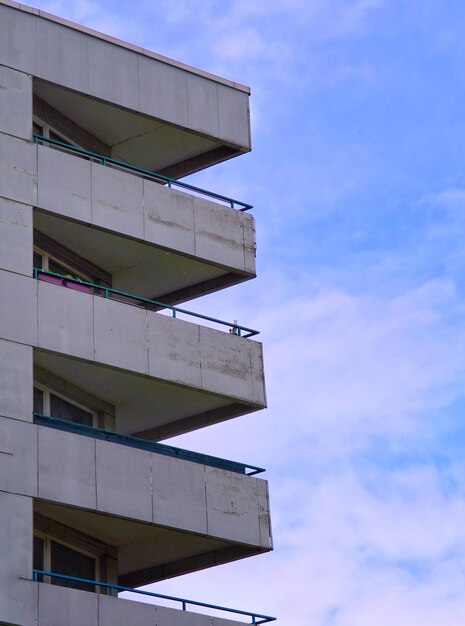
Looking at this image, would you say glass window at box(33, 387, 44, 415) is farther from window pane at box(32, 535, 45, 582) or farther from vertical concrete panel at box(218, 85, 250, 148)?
vertical concrete panel at box(218, 85, 250, 148)

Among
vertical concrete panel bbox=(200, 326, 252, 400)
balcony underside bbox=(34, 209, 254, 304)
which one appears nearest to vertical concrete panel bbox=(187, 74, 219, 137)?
Answer: balcony underside bbox=(34, 209, 254, 304)

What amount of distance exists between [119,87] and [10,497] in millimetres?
12041

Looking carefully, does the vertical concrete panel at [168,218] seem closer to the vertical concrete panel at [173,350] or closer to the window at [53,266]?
the vertical concrete panel at [173,350]

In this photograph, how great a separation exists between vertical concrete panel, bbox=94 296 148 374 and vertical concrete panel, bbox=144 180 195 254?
8.05 ft

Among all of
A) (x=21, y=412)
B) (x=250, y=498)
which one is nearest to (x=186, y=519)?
(x=250, y=498)

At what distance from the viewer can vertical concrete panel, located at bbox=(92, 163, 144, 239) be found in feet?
134

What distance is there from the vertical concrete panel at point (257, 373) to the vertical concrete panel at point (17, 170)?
6.79 meters

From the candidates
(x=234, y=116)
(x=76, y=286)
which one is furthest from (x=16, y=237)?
(x=234, y=116)

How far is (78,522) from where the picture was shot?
38.3 metres

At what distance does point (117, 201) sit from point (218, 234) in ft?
10.3

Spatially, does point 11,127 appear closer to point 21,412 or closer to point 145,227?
point 145,227

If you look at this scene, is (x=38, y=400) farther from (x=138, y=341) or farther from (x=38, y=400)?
Answer: (x=138, y=341)

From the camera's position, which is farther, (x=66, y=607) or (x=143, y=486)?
(x=143, y=486)

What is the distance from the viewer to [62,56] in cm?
4175
